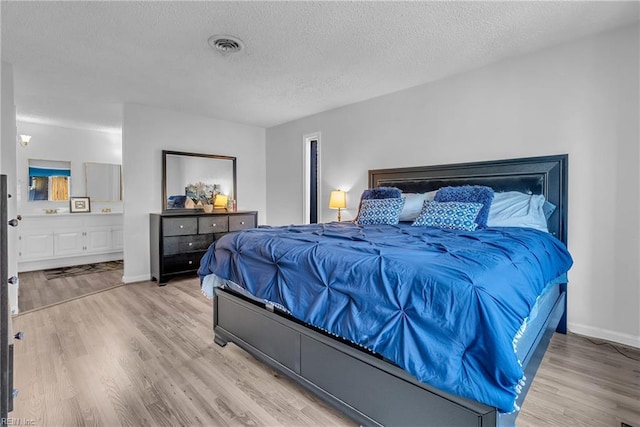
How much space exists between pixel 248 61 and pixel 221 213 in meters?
2.41

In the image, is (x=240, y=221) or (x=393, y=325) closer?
(x=393, y=325)

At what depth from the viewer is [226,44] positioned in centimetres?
271

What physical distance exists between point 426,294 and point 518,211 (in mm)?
1966

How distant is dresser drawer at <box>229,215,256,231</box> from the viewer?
4922mm

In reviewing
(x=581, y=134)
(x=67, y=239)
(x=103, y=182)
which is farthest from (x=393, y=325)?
(x=103, y=182)

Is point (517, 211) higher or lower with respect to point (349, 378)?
higher

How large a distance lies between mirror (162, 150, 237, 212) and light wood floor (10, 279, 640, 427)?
2.25 m

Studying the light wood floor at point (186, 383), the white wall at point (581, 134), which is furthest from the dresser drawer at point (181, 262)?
the white wall at point (581, 134)

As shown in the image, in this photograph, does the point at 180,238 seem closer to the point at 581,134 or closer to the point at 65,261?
the point at 65,261

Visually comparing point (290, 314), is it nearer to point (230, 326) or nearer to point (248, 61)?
point (230, 326)

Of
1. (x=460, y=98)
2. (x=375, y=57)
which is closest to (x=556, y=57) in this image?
(x=460, y=98)

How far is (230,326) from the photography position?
2.35 meters

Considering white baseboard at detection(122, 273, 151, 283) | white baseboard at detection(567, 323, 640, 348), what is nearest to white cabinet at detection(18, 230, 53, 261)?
white baseboard at detection(122, 273, 151, 283)

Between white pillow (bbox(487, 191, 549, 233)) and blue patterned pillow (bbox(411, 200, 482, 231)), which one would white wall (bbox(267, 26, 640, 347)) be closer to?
white pillow (bbox(487, 191, 549, 233))
